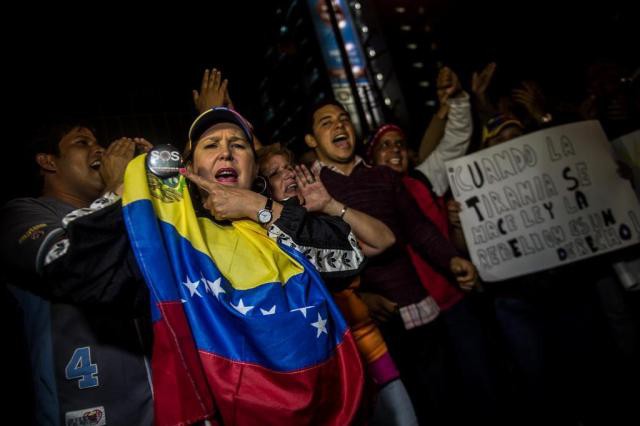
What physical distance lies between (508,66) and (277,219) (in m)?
10.6

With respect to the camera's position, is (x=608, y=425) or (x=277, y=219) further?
(x=608, y=425)

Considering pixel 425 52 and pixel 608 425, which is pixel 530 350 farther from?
pixel 425 52

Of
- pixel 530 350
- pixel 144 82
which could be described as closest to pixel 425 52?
pixel 144 82

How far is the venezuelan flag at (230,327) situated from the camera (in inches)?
43.5

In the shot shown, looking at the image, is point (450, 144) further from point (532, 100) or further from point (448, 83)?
point (532, 100)

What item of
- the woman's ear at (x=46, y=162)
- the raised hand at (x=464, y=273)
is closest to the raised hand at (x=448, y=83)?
the raised hand at (x=464, y=273)

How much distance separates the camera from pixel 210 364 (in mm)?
1158

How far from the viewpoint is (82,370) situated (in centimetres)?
150

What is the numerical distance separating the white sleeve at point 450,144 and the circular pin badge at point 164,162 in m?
2.75

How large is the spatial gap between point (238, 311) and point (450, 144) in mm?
3098

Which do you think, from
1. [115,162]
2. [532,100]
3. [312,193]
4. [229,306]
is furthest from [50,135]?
[532,100]

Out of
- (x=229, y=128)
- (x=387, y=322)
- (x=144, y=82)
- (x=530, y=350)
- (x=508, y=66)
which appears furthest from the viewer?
(x=508, y=66)

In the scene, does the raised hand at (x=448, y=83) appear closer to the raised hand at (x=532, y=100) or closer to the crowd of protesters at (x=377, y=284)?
the crowd of protesters at (x=377, y=284)

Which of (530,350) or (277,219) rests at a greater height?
(277,219)
